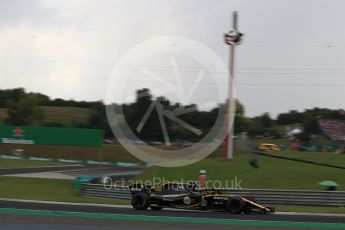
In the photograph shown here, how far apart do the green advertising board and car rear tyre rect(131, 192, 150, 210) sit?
2656cm

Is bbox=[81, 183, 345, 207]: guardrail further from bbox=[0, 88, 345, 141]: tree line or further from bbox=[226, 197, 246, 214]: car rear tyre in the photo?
bbox=[0, 88, 345, 141]: tree line

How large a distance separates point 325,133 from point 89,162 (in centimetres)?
4455

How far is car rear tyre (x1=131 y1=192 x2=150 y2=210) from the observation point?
14047mm

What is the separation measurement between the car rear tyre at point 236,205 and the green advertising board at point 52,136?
1102 inches

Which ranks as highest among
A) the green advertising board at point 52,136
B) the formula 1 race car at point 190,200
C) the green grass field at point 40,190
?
the green advertising board at point 52,136

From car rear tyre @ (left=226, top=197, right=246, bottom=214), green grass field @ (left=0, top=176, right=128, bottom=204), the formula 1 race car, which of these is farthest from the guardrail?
green grass field @ (left=0, top=176, right=128, bottom=204)

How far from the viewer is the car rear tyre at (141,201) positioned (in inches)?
553

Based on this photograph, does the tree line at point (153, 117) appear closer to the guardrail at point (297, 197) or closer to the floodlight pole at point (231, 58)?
the floodlight pole at point (231, 58)

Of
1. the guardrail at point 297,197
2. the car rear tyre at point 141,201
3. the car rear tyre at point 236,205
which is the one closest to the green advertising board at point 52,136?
the guardrail at point 297,197

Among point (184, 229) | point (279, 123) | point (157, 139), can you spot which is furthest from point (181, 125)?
point (279, 123)

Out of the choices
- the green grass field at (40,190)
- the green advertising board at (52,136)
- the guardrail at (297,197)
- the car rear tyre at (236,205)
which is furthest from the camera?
the green advertising board at (52,136)

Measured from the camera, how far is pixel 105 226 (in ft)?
33.5

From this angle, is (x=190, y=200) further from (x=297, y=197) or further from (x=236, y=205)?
(x=297, y=197)

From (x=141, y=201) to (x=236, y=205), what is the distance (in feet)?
8.40
